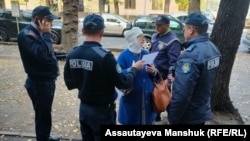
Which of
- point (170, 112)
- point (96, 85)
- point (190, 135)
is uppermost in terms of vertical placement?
point (96, 85)

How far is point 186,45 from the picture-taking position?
3.43 meters

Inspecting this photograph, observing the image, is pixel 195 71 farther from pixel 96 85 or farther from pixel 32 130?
pixel 32 130

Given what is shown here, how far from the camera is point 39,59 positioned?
4008 millimetres

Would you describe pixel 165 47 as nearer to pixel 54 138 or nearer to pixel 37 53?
pixel 37 53

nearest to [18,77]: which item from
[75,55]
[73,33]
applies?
[73,33]

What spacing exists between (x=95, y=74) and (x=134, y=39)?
0.92 metres

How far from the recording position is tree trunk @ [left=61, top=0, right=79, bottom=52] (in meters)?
12.1

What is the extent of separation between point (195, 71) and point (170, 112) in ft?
1.84

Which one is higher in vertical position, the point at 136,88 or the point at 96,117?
the point at 136,88

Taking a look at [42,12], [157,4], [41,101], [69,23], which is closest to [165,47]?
[42,12]

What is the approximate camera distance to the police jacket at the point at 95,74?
311cm

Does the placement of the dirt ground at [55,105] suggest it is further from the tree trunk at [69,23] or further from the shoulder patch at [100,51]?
the shoulder patch at [100,51]

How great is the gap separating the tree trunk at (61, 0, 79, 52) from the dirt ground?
2261 mm

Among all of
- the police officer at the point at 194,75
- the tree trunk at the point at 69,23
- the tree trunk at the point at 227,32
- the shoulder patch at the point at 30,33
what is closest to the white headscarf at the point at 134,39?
the police officer at the point at 194,75
